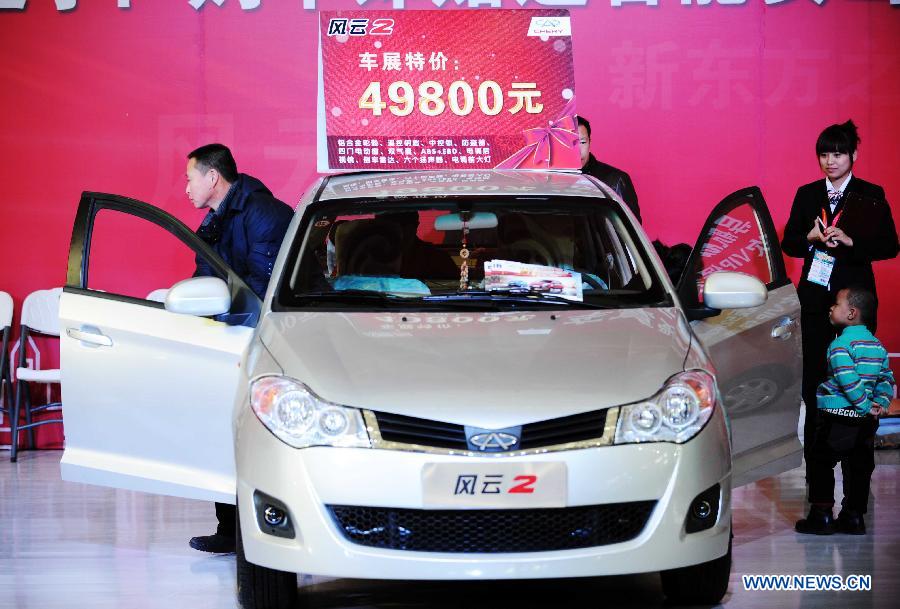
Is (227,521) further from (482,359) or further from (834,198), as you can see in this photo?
(834,198)

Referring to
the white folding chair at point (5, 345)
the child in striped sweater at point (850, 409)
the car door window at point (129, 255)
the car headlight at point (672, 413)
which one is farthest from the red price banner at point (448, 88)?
the white folding chair at point (5, 345)

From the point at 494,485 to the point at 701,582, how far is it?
911mm

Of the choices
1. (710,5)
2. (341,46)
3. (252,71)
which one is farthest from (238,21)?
(710,5)

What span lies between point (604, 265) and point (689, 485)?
1436 mm

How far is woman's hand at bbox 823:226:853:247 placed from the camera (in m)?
5.82

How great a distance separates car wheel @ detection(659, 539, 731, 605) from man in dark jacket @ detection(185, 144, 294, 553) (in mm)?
2052

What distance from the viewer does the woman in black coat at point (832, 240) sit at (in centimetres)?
585

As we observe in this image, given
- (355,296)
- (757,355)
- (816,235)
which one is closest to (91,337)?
(355,296)

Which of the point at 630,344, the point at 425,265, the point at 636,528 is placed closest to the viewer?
the point at 636,528

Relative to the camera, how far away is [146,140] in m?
8.02

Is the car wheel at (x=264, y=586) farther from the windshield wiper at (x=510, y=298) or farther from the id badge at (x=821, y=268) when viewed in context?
the id badge at (x=821, y=268)

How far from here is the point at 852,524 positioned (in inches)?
206

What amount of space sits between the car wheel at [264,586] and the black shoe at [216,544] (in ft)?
4.17

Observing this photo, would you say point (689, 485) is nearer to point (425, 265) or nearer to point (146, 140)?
point (425, 265)
